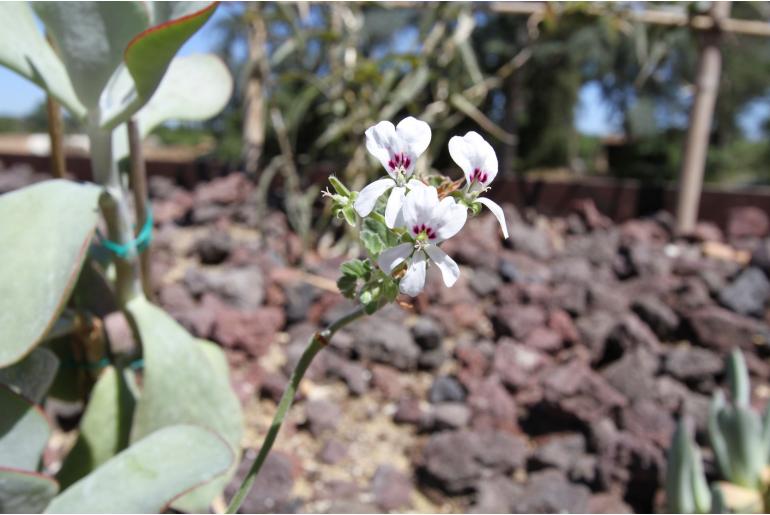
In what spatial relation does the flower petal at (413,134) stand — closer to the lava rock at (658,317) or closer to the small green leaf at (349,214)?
the small green leaf at (349,214)

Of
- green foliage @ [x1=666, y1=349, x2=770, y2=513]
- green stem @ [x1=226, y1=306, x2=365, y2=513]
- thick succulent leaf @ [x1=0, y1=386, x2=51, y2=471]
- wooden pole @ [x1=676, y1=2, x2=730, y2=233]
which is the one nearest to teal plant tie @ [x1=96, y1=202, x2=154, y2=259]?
thick succulent leaf @ [x1=0, y1=386, x2=51, y2=471]

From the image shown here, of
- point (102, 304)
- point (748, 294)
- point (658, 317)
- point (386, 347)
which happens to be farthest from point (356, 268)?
point (748, 294)

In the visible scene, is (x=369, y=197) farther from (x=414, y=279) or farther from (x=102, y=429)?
(x=102, y=429)

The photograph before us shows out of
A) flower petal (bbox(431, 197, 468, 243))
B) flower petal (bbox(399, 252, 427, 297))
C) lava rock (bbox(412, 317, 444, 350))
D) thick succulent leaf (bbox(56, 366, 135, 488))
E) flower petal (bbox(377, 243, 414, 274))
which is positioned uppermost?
flower petal (bbox(431, 197, 468, 243))

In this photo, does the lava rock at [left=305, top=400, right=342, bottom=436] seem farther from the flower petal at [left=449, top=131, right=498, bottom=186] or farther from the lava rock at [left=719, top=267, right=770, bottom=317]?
the lava rock at [left=719, top=267, right=770, bottom=317]

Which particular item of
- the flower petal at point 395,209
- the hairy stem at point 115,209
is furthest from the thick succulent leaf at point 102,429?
the flower petal at point 395,209

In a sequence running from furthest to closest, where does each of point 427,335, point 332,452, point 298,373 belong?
point 427,335 < point 332,452 < point 298,373
